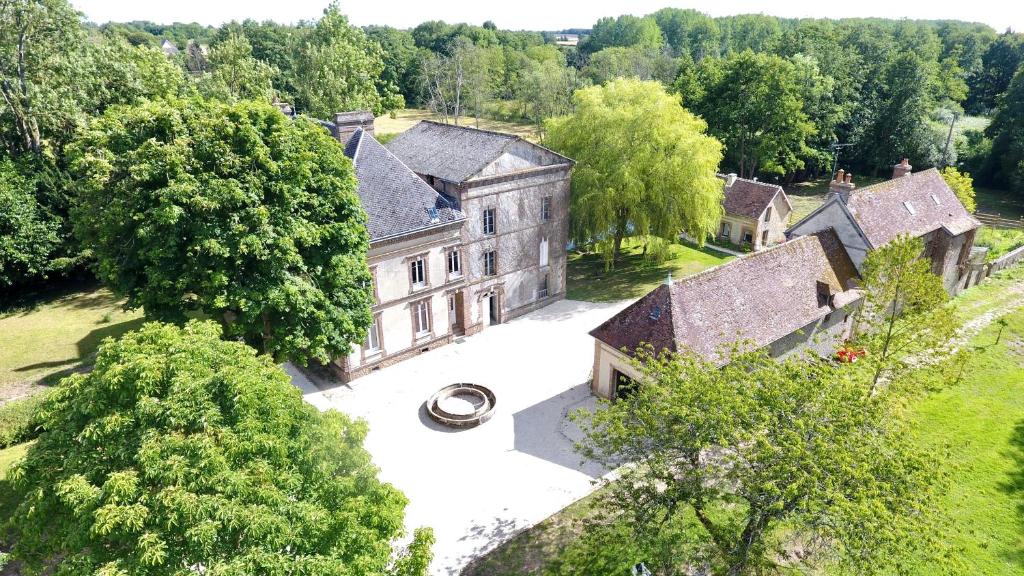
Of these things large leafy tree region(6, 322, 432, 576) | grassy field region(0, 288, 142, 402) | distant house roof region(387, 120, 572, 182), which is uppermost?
distant house roof region(387, 120, 572, 182)

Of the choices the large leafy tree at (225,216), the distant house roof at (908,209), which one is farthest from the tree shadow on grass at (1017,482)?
the large leafy tree at (225,216)

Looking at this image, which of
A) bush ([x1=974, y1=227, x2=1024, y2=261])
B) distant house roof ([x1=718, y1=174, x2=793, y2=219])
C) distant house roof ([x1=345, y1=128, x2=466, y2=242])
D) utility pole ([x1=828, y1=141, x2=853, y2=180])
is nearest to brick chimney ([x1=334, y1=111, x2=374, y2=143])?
distant house roof ([x1=345, y1=128, x2=466, y2=242])

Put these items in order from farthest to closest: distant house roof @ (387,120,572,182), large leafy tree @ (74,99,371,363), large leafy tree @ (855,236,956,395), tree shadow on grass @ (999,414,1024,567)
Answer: distant house roof @ (387,120,572,182) < large leafy tree @ (855,236,956,395) < large leafy tree @ (74,99,371,363) < tree shadow on grass @ (999,414,1024,567)

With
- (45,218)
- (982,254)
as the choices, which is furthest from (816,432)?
(45,218)

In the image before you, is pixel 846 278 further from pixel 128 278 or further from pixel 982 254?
pixel 128 278

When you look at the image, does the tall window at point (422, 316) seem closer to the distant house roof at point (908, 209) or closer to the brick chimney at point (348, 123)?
the brick chimney at point (348, 123)

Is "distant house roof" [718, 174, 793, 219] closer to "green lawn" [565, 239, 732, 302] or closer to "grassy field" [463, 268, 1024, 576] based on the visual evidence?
"green lawn" [565, 239, 732, 302]

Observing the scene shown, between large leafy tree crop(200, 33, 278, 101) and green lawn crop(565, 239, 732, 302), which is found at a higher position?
large leafy tree crop(200, 33, 278, 101)

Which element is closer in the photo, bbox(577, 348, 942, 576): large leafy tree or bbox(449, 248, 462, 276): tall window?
bbox(577, 348, 942, 576): large leafy tree
